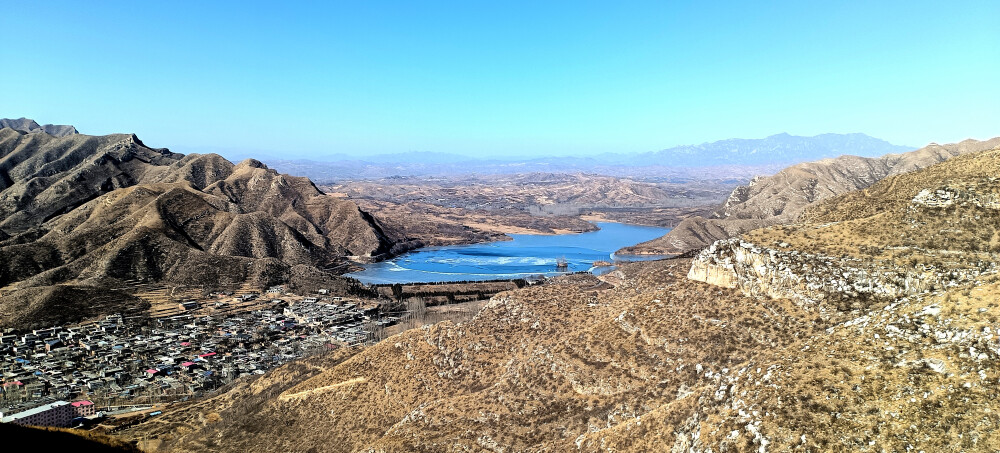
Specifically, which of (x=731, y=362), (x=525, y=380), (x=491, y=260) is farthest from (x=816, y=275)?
(x=491, y=260)

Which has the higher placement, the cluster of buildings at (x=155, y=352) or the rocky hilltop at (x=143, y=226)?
the rocky hilltop at (x=143, y=226)

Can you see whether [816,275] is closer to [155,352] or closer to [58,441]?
[58,441]

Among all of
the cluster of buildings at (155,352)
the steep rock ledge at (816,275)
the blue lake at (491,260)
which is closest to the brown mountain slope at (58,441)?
the cluster of buildings at (155,352)

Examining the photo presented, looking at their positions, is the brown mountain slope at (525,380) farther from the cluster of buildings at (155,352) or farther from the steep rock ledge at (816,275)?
the cluster of buildings at (155,352)

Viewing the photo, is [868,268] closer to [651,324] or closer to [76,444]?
[651,324]

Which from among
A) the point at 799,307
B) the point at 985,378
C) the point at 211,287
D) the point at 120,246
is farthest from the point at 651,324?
the point at 120,246

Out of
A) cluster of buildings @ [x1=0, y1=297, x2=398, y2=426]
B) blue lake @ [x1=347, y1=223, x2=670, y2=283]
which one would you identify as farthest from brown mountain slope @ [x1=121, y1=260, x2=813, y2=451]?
blue lake @ [x1=347, y1=223, x2=670, y2=283]

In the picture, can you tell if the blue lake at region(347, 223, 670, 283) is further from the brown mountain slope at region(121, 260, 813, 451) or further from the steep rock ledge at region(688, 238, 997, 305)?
the steep rock ledge at region(688, 238, 997, 305)
